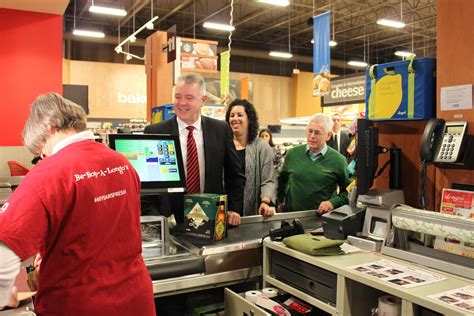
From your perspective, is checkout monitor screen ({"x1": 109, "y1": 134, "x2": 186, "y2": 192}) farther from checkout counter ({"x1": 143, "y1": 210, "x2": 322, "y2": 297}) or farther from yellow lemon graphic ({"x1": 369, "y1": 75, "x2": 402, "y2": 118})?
yellow lemon graphic ({"x1": 369, "y1": 75, "x2": 402, "y2": 118})

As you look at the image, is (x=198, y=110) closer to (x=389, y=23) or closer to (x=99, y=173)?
(x=99, y=173)

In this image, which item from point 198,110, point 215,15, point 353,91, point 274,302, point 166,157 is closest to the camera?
point 274,302

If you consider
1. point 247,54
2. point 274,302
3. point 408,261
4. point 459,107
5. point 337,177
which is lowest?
point 274,302

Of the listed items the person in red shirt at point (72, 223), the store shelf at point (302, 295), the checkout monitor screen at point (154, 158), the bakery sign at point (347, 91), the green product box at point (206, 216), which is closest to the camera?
the person in red shirt at point (72, 223)

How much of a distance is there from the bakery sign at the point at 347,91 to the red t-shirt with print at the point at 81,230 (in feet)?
26.6

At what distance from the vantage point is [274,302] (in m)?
2.30

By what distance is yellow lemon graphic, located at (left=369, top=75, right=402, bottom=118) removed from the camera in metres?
2.67

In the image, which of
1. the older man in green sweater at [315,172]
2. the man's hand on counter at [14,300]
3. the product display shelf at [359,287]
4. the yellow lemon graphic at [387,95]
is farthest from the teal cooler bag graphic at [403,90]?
the man's hand on counter at [14,300]

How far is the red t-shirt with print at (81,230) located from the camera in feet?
4.56

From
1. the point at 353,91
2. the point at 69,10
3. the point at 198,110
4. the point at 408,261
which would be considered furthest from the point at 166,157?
the point at 69,10

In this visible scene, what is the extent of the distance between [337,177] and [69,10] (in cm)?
1353

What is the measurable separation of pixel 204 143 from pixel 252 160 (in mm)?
767

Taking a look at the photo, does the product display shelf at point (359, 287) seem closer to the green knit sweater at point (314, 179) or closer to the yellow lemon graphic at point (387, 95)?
the yellow lemon graphic at point (387, 95)

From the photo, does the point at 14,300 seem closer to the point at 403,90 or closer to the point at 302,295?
the point at 302,295
